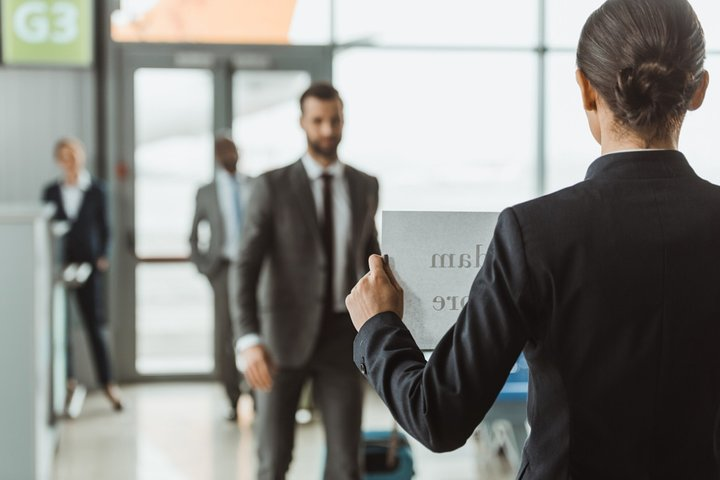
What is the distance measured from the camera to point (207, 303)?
763 cm

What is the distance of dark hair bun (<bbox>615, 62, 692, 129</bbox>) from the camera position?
1255 millimetres

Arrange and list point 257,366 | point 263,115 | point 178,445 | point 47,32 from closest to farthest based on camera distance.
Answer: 1. point 257,366
2. point 178,445
3. point 47,32
4. point 263,115

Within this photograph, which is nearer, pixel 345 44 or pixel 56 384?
A: pixel 56 384

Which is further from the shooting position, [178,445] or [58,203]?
[58,203]

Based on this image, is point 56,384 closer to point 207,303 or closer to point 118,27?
point 207,303

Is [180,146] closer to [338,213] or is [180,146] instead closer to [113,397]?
[113,397]

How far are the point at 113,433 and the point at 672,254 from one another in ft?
17.2

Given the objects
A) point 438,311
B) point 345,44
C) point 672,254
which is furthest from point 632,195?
point 345,44

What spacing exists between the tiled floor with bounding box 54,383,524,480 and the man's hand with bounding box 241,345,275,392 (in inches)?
78.1

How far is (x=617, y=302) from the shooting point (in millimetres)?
1235

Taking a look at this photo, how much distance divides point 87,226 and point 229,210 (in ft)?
2.90

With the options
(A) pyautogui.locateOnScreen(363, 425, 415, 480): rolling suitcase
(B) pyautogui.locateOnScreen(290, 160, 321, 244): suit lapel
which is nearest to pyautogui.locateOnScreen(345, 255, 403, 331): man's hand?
(B) pyautogui.locateOnScreen(290, 160, 321, 244): suit lapel

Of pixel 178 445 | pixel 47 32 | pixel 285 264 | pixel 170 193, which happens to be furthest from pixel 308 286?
pixel 47 32

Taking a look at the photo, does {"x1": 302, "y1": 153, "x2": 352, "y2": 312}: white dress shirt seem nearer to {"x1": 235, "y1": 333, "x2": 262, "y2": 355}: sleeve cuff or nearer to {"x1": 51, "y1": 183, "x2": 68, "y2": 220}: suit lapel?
{"x1": 235, "y1": 333, "x2": 262, "y2": 355}: sleeve cuff
